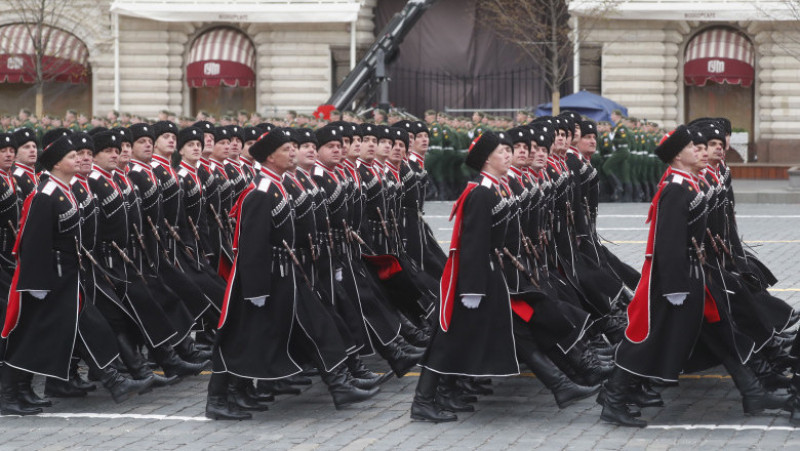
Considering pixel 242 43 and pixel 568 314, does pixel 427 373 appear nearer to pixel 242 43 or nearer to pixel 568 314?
pixel 568 314

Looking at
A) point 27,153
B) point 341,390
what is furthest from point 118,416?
point 27,153

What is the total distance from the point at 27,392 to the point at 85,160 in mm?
1538

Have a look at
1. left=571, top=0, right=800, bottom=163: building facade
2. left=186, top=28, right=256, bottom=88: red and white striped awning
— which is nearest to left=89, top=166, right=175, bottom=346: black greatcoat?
left=571, top=0, right=800, bottom=163: building facade

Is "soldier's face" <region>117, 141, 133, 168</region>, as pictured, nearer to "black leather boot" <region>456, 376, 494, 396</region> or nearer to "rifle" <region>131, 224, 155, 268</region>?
"rifle" <region>131, 224, 155, 268</region>

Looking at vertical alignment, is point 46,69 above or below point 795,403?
above

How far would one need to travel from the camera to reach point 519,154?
33.1 feet

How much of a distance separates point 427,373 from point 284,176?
5.14 ft

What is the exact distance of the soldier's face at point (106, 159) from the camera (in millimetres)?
10438

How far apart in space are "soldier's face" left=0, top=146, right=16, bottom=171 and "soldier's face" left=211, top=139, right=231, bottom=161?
2345mm

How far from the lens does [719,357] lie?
8.91 meters

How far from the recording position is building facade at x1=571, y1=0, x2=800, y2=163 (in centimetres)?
3391

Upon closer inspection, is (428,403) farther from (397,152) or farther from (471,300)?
(397,152)

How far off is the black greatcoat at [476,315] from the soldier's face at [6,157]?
3.46 m

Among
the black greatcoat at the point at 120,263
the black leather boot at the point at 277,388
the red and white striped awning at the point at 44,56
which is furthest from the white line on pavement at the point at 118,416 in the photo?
the red and white striped awning at the point at 44,56
